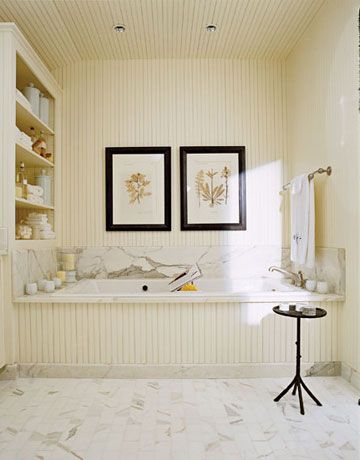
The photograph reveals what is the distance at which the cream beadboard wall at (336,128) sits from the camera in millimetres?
2371

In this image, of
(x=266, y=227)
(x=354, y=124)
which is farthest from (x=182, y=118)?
(x=354, y=124)

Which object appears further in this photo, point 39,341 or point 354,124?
point 39,341

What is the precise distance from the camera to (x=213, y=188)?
3.52m

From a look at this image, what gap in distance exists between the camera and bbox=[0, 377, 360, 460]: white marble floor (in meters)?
1.70

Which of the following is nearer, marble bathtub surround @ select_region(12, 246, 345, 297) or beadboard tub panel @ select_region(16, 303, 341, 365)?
beadboard tub panel @ select_region(16, 303, 341, 365)

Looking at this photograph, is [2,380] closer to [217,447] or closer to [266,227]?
[217,447]

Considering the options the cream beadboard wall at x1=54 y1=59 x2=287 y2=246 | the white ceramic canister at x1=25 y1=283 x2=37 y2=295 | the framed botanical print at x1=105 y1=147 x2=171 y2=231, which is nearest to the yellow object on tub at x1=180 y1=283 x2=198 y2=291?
the cream beadboard wall at x1=54 y1=59 x2=287 y2=246

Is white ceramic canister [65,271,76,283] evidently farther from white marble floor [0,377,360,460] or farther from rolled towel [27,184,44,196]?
white marble floor [0,377,360,460]

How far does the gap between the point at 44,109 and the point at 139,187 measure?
110 centimetres

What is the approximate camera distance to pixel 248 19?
9.50 ft

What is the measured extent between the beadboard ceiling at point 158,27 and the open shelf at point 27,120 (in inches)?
26.9

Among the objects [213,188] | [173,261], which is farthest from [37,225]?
[213,188]

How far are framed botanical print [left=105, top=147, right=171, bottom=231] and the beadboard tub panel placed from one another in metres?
1.13

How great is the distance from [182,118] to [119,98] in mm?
643
